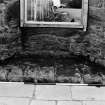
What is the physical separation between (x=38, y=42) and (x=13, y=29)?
0.64m

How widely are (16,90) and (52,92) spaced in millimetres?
782

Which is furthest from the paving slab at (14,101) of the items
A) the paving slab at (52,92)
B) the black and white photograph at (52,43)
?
the black and white photograph at (52,43)

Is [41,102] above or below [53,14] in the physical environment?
below

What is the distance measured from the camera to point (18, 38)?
6.75 metres

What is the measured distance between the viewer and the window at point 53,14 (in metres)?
6.68

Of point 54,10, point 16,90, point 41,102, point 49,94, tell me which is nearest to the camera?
point 41,102

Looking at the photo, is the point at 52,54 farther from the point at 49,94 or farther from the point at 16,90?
the point at 16,90

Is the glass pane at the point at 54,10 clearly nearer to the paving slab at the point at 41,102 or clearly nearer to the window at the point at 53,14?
the window at the point at 53,14

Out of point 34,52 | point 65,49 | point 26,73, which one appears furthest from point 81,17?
point 26,73

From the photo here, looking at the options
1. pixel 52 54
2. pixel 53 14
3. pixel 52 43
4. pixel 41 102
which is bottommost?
pixel 41 102

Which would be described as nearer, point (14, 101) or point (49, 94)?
point (14, 101)

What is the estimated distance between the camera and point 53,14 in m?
6.75

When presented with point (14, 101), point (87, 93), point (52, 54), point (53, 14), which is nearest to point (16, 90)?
point (14, 101)

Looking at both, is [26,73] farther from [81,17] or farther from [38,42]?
[81,17]
